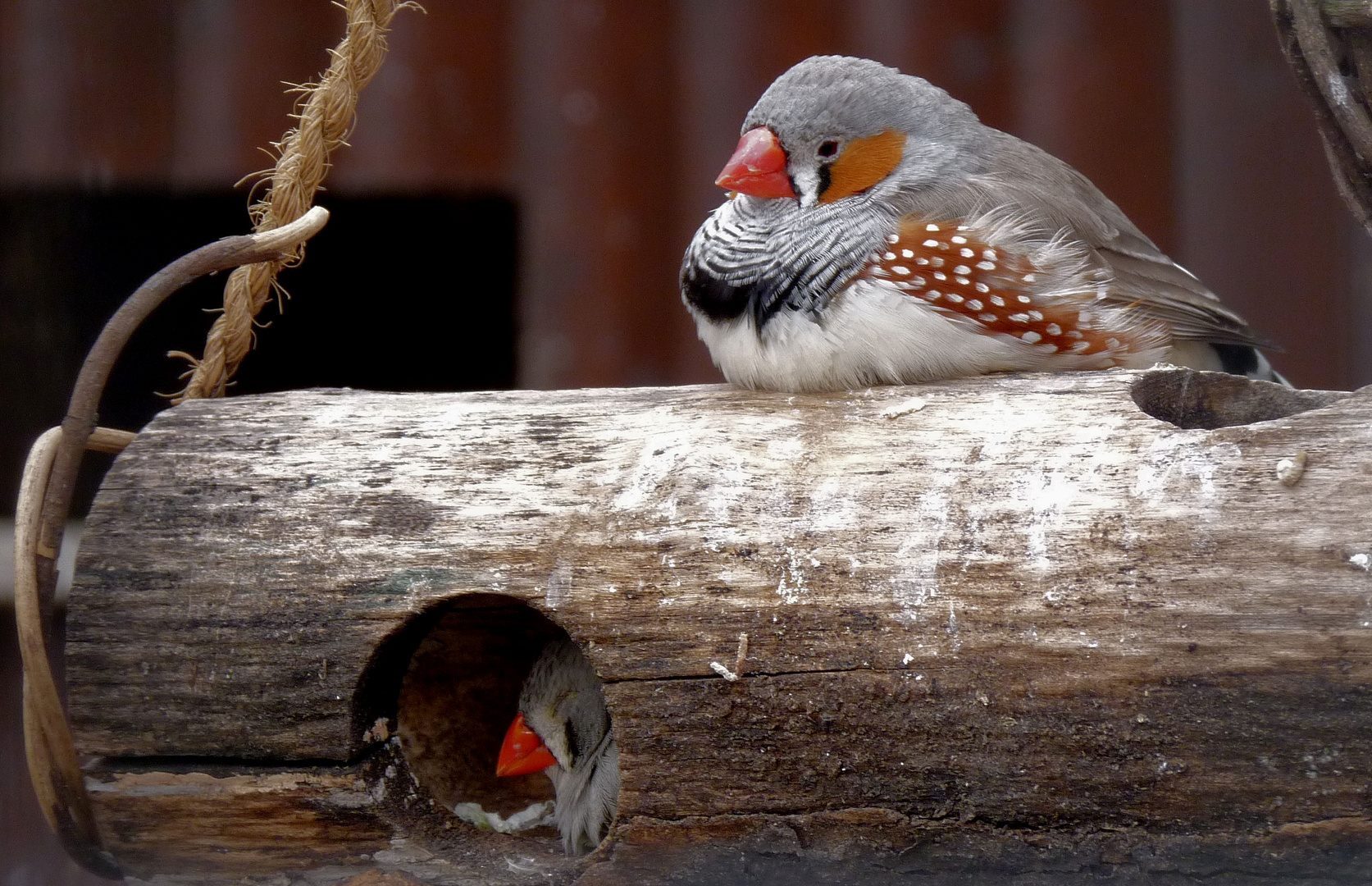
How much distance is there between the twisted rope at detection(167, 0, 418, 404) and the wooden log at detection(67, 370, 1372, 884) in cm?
13

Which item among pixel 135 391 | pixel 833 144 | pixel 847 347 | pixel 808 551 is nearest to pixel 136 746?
pixel 808 551

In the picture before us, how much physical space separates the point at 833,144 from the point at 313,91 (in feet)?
2.98

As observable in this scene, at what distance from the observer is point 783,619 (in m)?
1.54

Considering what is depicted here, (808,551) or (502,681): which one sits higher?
(808,551)

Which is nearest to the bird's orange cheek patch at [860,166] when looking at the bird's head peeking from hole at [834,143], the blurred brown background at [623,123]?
the bird's head peeking from hole at [834,143]

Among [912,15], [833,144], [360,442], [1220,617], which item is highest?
[912,15]

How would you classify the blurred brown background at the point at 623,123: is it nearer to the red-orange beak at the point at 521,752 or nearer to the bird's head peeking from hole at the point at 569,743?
the bird's head peeking from hole at the point at 569,743

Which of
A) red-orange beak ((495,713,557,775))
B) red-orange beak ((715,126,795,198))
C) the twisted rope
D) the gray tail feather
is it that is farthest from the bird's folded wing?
red-orange beak ((495,713,557,775))

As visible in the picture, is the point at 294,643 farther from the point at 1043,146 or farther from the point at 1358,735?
the point at 1043,146

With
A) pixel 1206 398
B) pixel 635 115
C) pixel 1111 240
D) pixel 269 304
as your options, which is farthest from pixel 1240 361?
pixel 269 304

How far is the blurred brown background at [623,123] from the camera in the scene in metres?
3.03

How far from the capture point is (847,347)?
1.78 m

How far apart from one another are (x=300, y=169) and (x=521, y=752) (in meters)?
1.08

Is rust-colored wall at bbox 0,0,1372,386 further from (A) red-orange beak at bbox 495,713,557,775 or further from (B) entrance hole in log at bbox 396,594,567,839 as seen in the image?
(A) red-orange beak at bbox 495,713,557,775
